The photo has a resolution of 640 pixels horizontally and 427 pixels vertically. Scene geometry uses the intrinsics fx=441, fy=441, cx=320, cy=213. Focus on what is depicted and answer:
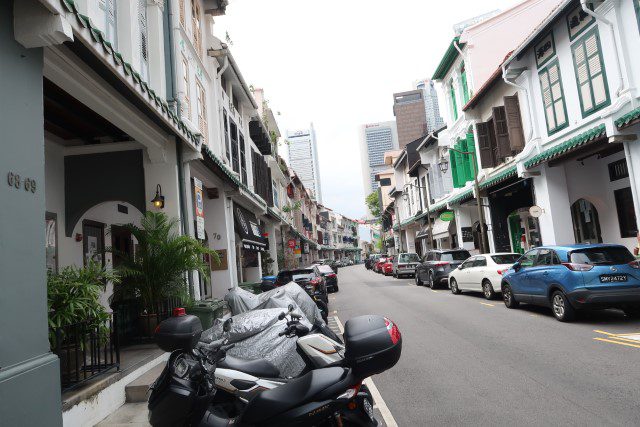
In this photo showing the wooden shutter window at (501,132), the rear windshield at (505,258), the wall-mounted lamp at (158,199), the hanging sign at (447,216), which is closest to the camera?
the wall-mounted lamp at (158,199)

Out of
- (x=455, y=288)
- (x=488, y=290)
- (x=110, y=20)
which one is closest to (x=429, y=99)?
(x=455, y=288)

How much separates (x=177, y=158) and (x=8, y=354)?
619 centimetres

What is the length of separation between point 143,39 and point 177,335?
9.11 meters

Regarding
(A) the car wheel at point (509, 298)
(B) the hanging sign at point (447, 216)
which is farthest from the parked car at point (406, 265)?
(A) the car wheel at point (509, 298)

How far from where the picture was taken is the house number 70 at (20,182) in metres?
3.63

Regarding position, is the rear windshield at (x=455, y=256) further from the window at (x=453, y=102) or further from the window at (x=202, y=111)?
the window at (x=202, y=111)

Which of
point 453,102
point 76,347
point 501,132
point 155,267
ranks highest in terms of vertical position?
point 453,102

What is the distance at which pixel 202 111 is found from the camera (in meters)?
14.1

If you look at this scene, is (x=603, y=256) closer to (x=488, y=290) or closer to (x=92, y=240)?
(x=488, y=290)

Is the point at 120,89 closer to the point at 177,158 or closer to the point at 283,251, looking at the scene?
the point at 177,158

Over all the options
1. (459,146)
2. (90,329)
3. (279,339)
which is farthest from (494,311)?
(459,146)

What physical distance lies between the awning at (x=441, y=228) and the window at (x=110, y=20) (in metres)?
23.6

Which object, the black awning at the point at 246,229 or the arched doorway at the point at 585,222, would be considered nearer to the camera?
the arched doorway at the point at 585,222

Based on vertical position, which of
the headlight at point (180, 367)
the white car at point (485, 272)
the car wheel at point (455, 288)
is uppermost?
the headlight at point (180, 367)
